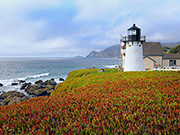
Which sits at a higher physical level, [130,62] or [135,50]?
[135,50]

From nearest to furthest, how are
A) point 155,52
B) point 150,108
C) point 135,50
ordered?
point 150,108
point 135,50
point 155,52

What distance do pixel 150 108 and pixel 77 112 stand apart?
117 inches

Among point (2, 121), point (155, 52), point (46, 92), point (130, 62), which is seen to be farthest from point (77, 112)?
point (155, 52)

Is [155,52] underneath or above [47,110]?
above

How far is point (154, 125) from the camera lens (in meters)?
3.83

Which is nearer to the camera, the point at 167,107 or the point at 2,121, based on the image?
the point at 2,121

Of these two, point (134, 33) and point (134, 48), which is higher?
point (134, 33)

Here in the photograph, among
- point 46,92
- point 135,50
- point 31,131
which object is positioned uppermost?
point 135,50

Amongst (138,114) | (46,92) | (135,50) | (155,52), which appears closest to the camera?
(138,114)

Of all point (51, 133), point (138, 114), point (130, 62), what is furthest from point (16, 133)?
point (130, 62)

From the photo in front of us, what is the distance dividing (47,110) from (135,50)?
17.8 meters

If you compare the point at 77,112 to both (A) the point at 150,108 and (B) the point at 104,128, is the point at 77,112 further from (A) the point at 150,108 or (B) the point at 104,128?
(A) the point at 150,108

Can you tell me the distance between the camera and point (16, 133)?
378cm

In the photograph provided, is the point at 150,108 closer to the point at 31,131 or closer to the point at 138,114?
the point at 138,114
